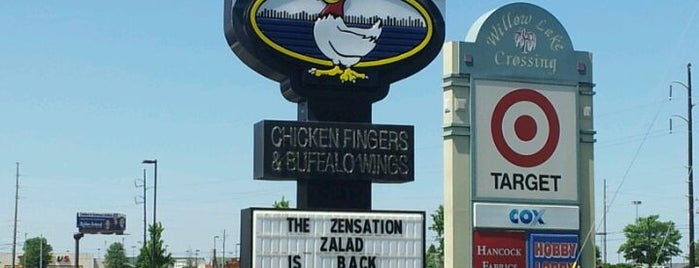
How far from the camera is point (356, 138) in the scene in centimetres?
2661

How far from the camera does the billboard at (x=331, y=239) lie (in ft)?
83.7

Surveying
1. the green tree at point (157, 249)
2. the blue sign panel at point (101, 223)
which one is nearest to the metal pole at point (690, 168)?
the green tree at point (157, 249)

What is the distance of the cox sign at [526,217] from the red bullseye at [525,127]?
164 cm

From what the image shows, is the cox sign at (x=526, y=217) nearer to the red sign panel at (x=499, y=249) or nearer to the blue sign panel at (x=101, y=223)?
the red sign panel at (x=499, y=249)

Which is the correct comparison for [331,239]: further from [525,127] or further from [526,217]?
[525,127]

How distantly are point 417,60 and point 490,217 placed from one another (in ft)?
16.4

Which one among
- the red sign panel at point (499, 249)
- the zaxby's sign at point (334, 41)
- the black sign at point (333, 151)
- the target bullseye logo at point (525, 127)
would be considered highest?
the zaxby's sign at point (334, 41)

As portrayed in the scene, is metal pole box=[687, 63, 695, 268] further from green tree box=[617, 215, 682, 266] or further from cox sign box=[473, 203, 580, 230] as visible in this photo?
green tree box=[617, 215, 682, 266]

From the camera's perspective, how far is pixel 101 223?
514ft

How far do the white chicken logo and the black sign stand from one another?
3.75 ft

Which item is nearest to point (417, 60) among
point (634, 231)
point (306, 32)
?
point (306, 32)

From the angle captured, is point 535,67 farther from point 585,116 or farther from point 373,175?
point 373,175

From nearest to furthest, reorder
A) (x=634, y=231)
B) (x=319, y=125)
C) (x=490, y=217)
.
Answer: (x=319, y=125)
(x=490, y=217)
(x=634, y=231)

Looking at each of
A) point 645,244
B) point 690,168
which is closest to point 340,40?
point 690,168
